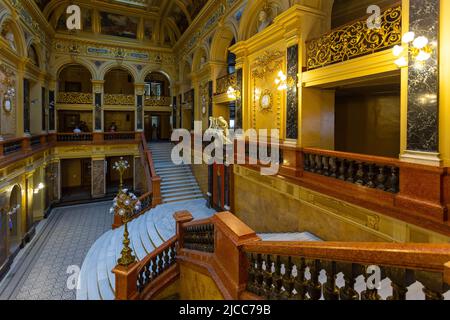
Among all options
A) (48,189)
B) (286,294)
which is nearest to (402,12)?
(286,294)

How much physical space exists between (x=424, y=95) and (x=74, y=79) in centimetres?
2250

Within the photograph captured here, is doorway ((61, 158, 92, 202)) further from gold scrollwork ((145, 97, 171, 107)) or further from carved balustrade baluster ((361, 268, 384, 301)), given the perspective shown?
carved balustrade baluster ((361, 268, 384, 301))

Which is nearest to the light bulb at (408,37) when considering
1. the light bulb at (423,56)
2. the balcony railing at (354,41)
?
the light bulb at (423,56)

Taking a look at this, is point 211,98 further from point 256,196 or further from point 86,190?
point 86,190

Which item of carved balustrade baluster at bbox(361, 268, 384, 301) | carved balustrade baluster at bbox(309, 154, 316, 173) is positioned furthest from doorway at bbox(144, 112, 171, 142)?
carved balustrade baluster at bbox(361, 268, 384, 301)

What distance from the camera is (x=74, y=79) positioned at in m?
20.1

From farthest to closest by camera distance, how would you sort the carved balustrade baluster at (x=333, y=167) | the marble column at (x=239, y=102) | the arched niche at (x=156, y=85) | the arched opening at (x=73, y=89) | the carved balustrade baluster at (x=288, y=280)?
the arched niche at (x=156, y=85) → the arched opening at (x=73, y=89) → the marble column at (x=239, y=102) → the carved balustrade baluster at (x=333, y=167) → the carved balustrade baluster at (x=288, y=280)

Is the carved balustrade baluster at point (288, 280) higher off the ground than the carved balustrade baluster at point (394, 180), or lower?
lower

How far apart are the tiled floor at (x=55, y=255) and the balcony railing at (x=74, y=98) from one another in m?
6.93

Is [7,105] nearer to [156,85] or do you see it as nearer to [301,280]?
[301,280]

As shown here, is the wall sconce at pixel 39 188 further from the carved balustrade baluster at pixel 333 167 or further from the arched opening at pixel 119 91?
the carved balustrade baluster at pixel 333 167

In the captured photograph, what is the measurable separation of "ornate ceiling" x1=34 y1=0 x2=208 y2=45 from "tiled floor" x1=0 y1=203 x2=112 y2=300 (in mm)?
10957

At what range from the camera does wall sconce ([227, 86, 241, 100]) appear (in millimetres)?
9397

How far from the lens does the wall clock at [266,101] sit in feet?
26.0
